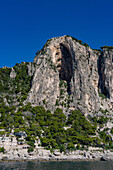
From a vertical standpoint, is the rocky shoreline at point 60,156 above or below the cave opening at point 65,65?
below

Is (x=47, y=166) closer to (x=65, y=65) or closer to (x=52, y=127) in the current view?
(x=52, y=127)

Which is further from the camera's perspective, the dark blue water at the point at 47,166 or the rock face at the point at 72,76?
the rock face at the point at 72,76

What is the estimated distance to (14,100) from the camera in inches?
3423

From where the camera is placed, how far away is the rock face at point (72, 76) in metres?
89.8

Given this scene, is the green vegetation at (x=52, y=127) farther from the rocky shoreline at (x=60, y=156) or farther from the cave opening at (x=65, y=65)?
the cave opening at (x=65, y=65)

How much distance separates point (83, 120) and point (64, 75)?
103 feet

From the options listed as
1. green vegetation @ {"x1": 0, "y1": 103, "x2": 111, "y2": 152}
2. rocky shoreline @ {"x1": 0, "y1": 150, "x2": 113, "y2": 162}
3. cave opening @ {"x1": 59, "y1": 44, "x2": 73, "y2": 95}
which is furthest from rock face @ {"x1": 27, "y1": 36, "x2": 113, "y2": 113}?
rocky shoreline @ {"x1": 0, "y1": 150, "x2": 113, "y2": 162}

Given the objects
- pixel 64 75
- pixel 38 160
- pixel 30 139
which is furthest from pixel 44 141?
pixel 64 75

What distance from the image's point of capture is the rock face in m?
89.8

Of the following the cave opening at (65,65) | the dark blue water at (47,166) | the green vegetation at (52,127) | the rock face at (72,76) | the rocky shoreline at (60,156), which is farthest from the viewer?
the cave opening at (65,65)

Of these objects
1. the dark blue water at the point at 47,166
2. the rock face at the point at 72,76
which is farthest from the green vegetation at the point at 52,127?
the dark blue water at the point at 47,166

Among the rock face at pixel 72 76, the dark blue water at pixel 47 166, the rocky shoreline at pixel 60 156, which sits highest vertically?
the rock face at pixel 72 76

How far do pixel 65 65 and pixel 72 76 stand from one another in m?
9.03

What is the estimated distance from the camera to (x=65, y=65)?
4126 inches
